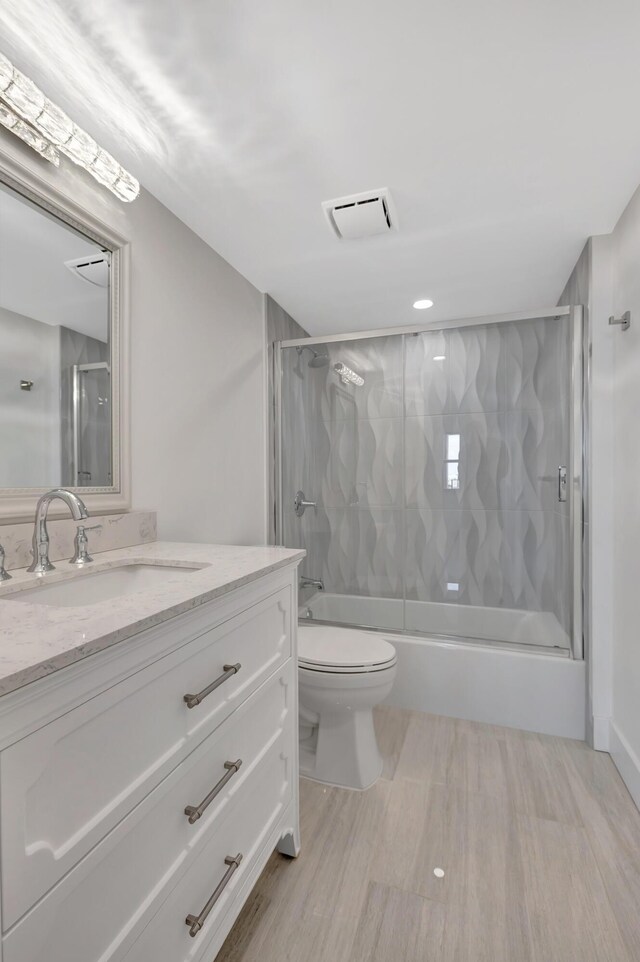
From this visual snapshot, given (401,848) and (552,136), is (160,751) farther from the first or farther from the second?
(552,136)

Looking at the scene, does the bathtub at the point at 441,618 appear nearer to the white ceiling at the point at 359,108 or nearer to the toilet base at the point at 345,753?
the toilet base at the point at 345,753

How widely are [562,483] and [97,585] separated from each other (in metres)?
2.10

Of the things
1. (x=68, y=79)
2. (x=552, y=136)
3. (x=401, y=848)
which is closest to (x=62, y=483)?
(x=68, y=79)

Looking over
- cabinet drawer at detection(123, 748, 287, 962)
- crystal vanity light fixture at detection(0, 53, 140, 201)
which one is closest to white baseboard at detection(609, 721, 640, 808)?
cabinet drawer at detection(123, 748, 287, 962)

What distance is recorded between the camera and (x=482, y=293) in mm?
2373

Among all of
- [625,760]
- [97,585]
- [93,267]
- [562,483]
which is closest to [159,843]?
[97,585]

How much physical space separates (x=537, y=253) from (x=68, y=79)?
181 centimetres

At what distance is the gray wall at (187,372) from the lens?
58.0 inches

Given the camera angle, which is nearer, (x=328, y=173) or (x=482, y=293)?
(x=328, y=173)

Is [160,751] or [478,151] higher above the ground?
[478,151]

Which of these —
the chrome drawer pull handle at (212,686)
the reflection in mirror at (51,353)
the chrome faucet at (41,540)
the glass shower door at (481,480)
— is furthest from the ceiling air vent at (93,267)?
the glass shower door at (481,480)

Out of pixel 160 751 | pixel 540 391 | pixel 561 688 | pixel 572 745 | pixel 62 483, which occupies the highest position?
pixel 540 391

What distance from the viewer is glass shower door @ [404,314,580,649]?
7.86ft

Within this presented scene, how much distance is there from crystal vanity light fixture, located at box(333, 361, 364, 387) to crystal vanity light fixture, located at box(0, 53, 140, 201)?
5.07 feet
